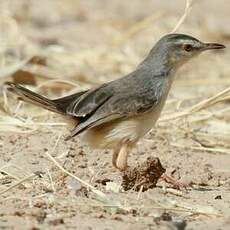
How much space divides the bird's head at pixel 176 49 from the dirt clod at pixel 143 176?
36.7 inches

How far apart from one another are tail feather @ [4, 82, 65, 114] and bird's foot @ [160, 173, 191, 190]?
0.81m

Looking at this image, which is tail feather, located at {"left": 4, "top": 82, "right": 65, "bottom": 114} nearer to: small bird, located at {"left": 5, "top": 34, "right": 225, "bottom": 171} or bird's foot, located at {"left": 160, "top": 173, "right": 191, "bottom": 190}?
small bird, located at {"left": 5, "top": 34, "right": 225, "bottom": 171}

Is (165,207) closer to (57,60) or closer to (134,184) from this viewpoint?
(134,184)

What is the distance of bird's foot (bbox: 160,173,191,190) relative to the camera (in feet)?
19.9

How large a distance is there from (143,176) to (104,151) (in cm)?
138

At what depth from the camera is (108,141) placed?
6195 mm

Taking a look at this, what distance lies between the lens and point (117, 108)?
610cm

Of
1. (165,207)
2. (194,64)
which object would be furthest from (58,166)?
(194,64)

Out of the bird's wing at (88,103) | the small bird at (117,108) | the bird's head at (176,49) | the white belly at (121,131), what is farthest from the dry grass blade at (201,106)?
the bird's wing at (88,103)

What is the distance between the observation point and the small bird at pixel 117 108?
609cm

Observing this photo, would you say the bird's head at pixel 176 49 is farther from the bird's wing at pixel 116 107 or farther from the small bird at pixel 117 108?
the bird's wing at pixel 116 107

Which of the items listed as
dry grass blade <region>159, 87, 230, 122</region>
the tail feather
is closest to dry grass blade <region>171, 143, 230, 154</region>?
dry grass blade <region>159, 87, 230, 122</region>

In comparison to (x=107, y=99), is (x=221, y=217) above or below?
below

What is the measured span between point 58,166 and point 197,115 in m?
2.59
